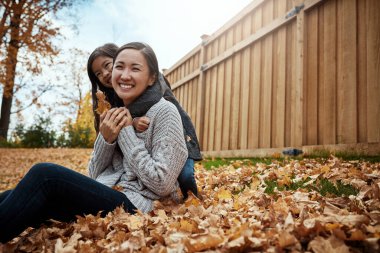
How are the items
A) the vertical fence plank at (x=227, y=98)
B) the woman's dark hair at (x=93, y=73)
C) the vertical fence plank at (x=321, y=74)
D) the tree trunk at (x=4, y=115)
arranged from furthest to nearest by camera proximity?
1. the tree trunk at (x=4, y=115)
2. the vertical fence plank at (x=227, y=98)
3. the vertical fence plank at (x=321, y=74)
4. the woman's dark hair at (x=93, y=73)

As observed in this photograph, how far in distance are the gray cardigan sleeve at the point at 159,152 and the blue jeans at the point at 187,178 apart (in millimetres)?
246

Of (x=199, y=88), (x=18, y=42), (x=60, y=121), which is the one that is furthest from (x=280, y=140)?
(x=60, y=121)

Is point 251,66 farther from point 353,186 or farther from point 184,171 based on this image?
point 184,171

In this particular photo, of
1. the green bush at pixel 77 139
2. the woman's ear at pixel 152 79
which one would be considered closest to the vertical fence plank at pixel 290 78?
the woman's ear at pixel 152 79

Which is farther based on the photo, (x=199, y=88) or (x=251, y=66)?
(x=199, y=88)

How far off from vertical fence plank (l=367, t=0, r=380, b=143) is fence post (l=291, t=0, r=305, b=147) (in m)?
1.01

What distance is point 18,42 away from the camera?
40.0 feet

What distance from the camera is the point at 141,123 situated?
2.11 metres

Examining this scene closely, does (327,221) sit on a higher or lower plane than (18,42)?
lower

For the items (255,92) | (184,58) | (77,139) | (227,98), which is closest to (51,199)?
(255,92)

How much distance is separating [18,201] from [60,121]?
20.3 metres

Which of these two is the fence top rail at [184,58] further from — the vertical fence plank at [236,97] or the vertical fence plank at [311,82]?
the vertical fence plank at [311,82]

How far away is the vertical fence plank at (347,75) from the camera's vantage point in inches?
156

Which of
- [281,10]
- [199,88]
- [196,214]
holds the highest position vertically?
[281,10]
